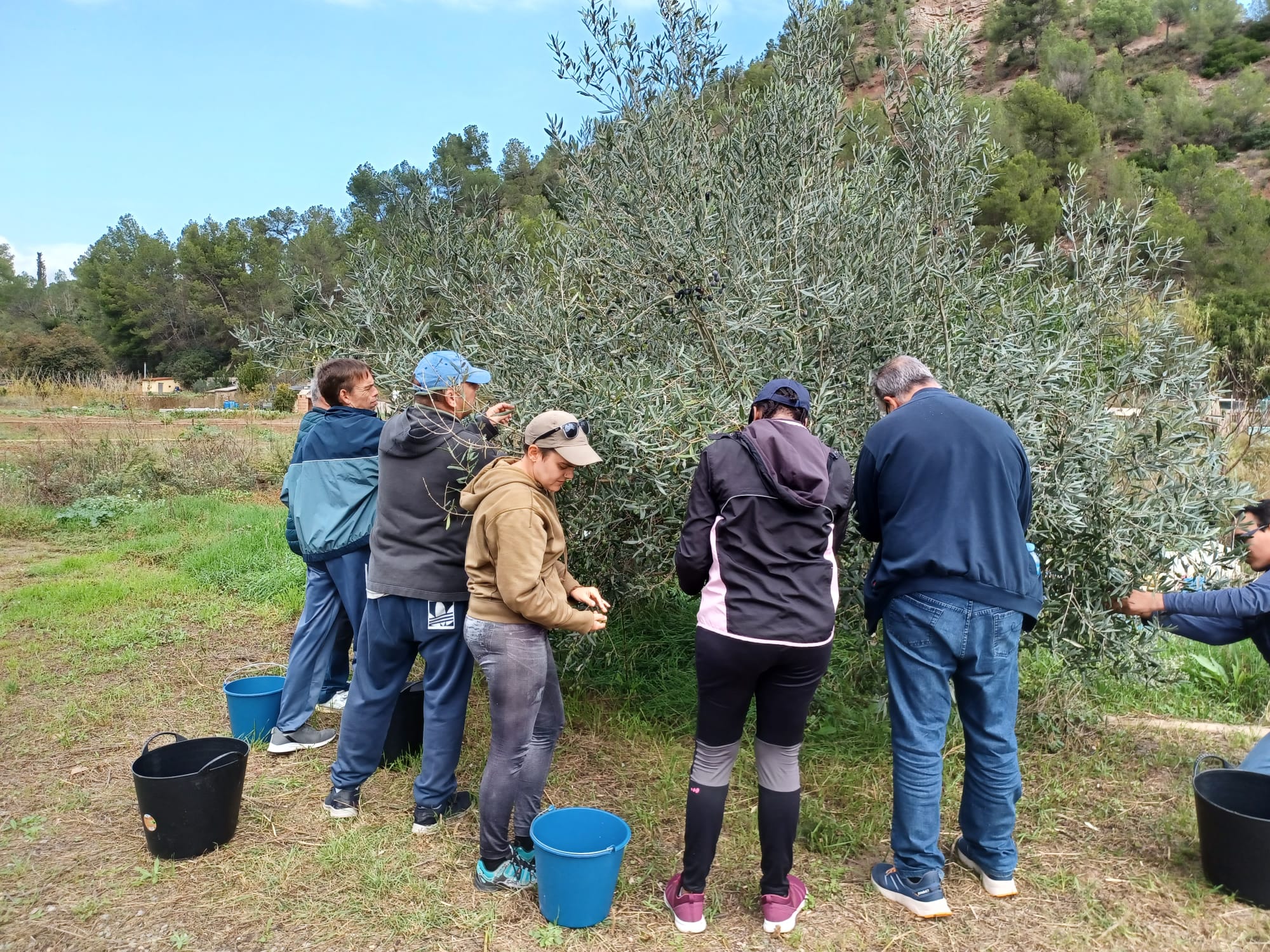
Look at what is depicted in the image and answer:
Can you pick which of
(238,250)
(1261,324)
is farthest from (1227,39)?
(238,250)

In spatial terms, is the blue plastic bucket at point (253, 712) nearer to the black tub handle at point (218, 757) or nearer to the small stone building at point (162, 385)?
the black tub handle at point (218, 757)

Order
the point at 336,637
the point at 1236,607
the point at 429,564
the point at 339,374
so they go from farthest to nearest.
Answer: the point at 336,637, the point at 339,374, the point at 429,564, the point at 1236,607

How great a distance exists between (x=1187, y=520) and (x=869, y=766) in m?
1.83

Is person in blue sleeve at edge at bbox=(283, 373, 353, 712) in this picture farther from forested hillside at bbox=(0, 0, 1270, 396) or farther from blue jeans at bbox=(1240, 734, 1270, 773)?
blue jeans at bbox=(1240, 734, 1270, 773)

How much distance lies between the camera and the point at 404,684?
3912 millimetres

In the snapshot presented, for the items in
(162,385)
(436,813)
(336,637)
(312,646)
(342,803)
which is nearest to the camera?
(436,813)

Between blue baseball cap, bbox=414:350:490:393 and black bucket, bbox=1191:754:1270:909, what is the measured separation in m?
3.31

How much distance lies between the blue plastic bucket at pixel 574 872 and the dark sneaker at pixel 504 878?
130mm

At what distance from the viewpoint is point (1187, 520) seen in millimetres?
3584

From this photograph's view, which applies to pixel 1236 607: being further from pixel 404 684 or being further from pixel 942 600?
pixel 404 684

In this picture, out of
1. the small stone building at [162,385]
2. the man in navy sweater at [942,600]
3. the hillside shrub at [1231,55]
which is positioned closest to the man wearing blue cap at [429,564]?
the man in navy sweater at [942,600]

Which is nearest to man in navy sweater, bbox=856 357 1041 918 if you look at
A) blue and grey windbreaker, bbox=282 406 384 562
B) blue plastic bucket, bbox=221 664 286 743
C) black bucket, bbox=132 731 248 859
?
blue and grey windbreaker, bbox=282 406 384 562

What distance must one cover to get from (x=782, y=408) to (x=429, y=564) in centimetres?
161

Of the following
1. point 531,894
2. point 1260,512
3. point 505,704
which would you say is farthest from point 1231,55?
point 531,894
